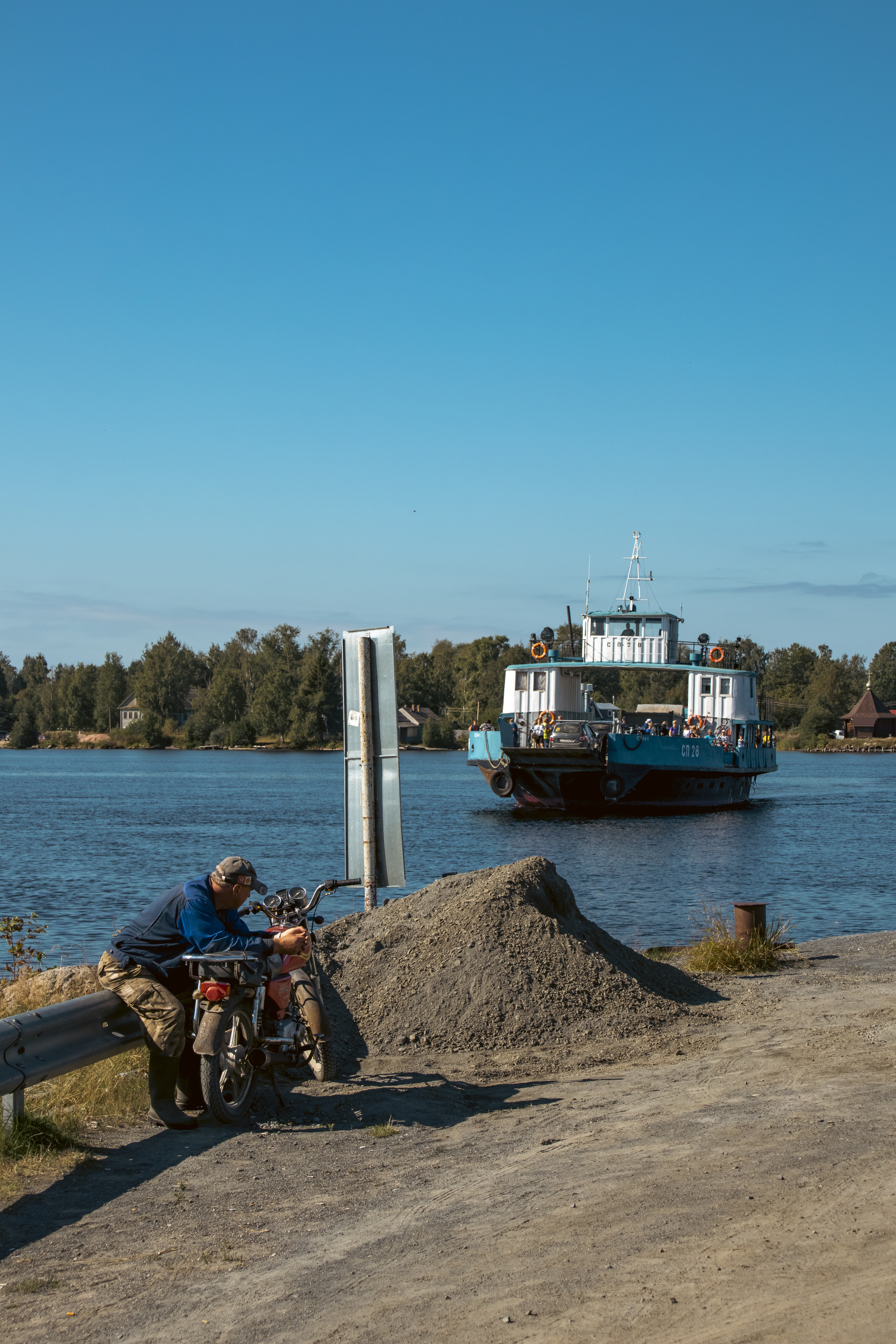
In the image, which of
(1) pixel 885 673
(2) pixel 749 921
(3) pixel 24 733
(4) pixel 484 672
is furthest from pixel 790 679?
(2) pixel 749 921

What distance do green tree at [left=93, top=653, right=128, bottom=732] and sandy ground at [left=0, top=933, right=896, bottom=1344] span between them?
14256 cm

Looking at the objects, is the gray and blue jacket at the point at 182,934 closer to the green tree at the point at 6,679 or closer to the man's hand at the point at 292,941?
the man's hand at the point at 292,941

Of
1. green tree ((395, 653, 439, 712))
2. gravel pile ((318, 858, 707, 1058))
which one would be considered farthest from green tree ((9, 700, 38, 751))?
gravel pile ((318, 858, 707, 1058))

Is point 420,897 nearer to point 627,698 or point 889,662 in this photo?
point 627,698

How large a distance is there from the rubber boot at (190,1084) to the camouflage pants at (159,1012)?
0.20 meters

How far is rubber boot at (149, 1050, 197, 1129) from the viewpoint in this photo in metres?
6.10

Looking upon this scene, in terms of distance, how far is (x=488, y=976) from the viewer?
8484 millimetres

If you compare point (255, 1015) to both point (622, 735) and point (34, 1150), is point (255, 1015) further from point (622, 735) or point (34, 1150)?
point (622, 735)

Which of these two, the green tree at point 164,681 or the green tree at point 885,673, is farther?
the green tree at point 885,673

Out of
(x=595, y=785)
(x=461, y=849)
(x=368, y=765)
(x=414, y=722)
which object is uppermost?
(x=368, y=765)

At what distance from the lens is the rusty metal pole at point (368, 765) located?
9.98m

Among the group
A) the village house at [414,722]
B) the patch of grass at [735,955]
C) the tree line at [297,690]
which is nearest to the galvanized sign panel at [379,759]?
the patch of grass at [735,955]

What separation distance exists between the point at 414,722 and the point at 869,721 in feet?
160

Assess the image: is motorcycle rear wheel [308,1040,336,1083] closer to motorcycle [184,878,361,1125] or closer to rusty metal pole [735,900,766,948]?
motorcycle [184,878,361,1125]
